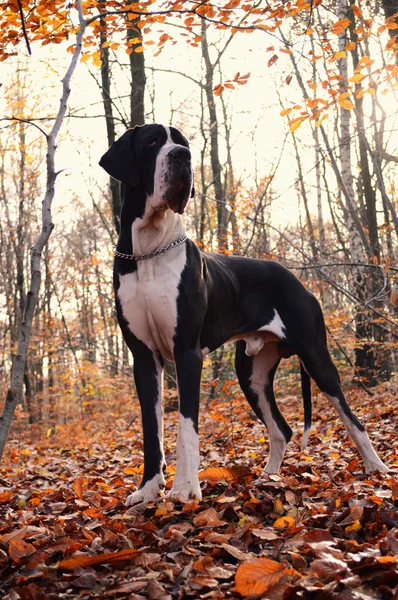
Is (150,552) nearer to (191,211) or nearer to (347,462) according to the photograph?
(347,462)

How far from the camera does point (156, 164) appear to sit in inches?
139

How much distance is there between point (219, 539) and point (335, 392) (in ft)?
6.58

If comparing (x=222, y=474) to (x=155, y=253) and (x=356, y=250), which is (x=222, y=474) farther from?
(x=356, y=250)

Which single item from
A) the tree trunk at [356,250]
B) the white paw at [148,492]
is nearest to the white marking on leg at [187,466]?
the white paw at [148,492]

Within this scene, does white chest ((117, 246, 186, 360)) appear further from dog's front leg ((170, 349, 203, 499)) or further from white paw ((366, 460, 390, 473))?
white paw ((366, 460, 390, 473))

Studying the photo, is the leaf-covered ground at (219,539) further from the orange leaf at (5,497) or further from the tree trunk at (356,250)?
the tree trunk at (356,250)

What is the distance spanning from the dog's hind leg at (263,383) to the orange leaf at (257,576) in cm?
249

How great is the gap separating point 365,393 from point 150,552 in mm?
8727

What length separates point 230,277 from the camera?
433 cm

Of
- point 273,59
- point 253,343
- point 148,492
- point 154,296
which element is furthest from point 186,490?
point 273,59

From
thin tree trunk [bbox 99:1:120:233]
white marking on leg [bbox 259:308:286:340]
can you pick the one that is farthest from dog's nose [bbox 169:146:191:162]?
thin tree trunk [bbox 99:1:120:233]

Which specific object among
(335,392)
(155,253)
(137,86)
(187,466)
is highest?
(137,86)

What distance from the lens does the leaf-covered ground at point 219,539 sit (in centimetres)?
217

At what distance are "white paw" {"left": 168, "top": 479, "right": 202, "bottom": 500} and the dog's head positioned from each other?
160 centimetres
